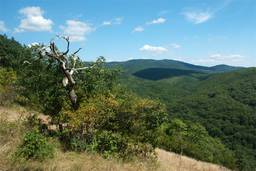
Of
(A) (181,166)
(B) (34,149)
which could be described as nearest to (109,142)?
(A) (181,166)

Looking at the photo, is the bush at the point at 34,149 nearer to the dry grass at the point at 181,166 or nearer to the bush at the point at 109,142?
the dry grass at the point at 181,166

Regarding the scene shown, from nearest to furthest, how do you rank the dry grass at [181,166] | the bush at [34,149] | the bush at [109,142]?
the bush at [34,149] < the dry grass at [181,166] < the bush at [109,142]

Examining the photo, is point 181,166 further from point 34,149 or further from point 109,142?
point 34,149

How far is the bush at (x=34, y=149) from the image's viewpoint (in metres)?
7.17

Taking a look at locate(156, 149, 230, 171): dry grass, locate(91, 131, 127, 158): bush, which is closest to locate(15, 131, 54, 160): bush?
locate(156, 149, 230, 171): dry grass

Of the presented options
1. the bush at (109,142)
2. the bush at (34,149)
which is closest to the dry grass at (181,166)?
the bush at (109,142)

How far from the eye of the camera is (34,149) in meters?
7.40

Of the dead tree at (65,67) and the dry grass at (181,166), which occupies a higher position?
the dead tree at (65,67)

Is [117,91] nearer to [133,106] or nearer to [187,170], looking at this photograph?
[133,106]

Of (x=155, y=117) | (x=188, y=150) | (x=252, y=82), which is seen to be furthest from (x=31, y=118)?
(x=252, y=82)

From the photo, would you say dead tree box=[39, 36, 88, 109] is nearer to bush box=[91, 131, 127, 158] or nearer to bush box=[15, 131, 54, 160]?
bush box=[91, 131, 127, 158]

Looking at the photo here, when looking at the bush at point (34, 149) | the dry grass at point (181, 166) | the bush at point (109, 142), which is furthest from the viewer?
the bush at point (109, 142)

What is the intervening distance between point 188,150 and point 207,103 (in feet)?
351

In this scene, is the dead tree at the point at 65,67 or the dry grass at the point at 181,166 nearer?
the dry grass at the point at 181,166
